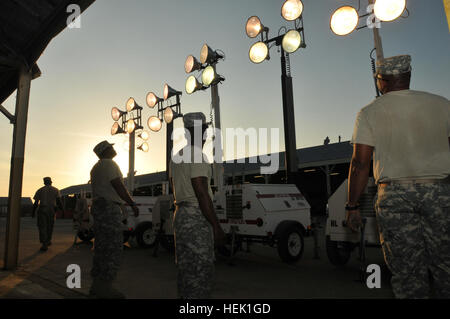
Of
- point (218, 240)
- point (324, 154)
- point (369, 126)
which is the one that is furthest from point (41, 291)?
point (324, 154)

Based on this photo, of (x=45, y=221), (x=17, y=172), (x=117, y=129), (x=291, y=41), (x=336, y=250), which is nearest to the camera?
(x=336, y=250)

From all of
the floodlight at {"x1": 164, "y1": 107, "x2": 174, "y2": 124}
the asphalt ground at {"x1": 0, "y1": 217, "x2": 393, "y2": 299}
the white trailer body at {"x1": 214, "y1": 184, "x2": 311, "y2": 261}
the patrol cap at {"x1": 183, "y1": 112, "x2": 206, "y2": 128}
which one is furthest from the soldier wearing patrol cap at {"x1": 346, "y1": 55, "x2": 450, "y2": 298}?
the floodlight at {"x1": 164, "y1": 107, "x2": 174, "y2": 124}

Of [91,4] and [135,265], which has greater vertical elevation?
[91,4]

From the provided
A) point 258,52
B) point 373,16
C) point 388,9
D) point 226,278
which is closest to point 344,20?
point 373,16

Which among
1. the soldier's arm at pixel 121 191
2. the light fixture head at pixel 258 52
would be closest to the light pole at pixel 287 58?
the light fixture head at pixel 258 52

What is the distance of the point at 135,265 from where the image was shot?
6.86 metres

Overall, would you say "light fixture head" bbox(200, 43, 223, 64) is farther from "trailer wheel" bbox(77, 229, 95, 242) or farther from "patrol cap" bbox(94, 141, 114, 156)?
"trailer wheel" bbox(77, 229, 95, 242)

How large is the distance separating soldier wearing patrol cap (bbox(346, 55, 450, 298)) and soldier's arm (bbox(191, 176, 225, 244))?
3.44 ft

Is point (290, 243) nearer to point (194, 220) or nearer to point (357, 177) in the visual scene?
point (194, 220)

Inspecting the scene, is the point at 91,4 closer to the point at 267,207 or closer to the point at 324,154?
the point at 267,207

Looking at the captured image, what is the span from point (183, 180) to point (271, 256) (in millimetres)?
5531

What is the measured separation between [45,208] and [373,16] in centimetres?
895

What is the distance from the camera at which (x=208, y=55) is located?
29.2ft

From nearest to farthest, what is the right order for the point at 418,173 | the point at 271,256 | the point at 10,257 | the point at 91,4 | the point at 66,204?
the point at 418,173
the point at 91,4
the point at 10,257
the point at 271,256
the point at 66,204
